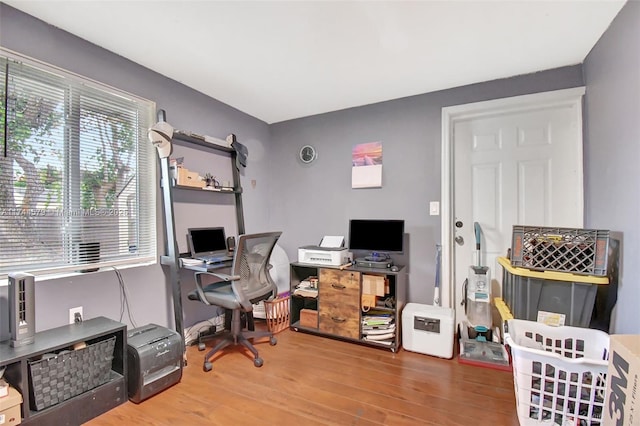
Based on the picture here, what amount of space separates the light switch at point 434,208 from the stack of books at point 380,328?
1.01 metres

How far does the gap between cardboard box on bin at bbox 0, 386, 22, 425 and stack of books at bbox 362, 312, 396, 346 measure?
2.16 metres

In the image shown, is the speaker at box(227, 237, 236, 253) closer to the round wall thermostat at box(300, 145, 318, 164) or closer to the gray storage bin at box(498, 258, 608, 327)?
the round wall thermostat at box(300, 145, 318, 164)

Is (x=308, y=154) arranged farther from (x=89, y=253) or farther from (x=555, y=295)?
(x=555, y=295)

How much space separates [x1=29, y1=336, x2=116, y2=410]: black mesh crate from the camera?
146cm

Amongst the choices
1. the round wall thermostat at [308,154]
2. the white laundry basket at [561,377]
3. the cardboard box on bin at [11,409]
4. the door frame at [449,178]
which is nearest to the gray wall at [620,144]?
the white laundry basket at [561,377]

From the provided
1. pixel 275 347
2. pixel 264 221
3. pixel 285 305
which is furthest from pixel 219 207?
pixel 275 347

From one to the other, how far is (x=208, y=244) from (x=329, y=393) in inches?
63.0

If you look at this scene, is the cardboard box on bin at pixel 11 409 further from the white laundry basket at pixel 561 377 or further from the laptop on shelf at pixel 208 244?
the white laundry basket at pixel 561 377

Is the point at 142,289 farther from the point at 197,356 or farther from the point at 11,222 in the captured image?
the point at 11,222

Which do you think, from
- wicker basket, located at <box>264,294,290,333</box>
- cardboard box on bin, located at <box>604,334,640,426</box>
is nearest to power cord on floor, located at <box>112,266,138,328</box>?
wicker basket, located at <box>264,294,290,333</box>

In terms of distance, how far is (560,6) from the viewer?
1.60 metres

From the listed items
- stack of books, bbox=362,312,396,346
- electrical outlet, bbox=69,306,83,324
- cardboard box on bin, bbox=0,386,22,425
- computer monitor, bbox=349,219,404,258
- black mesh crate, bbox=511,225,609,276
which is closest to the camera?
cardboard box on bin, bbox=0,386,22,425

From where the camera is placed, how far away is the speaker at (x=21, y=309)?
1.46 m

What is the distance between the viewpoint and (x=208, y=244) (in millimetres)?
2635
